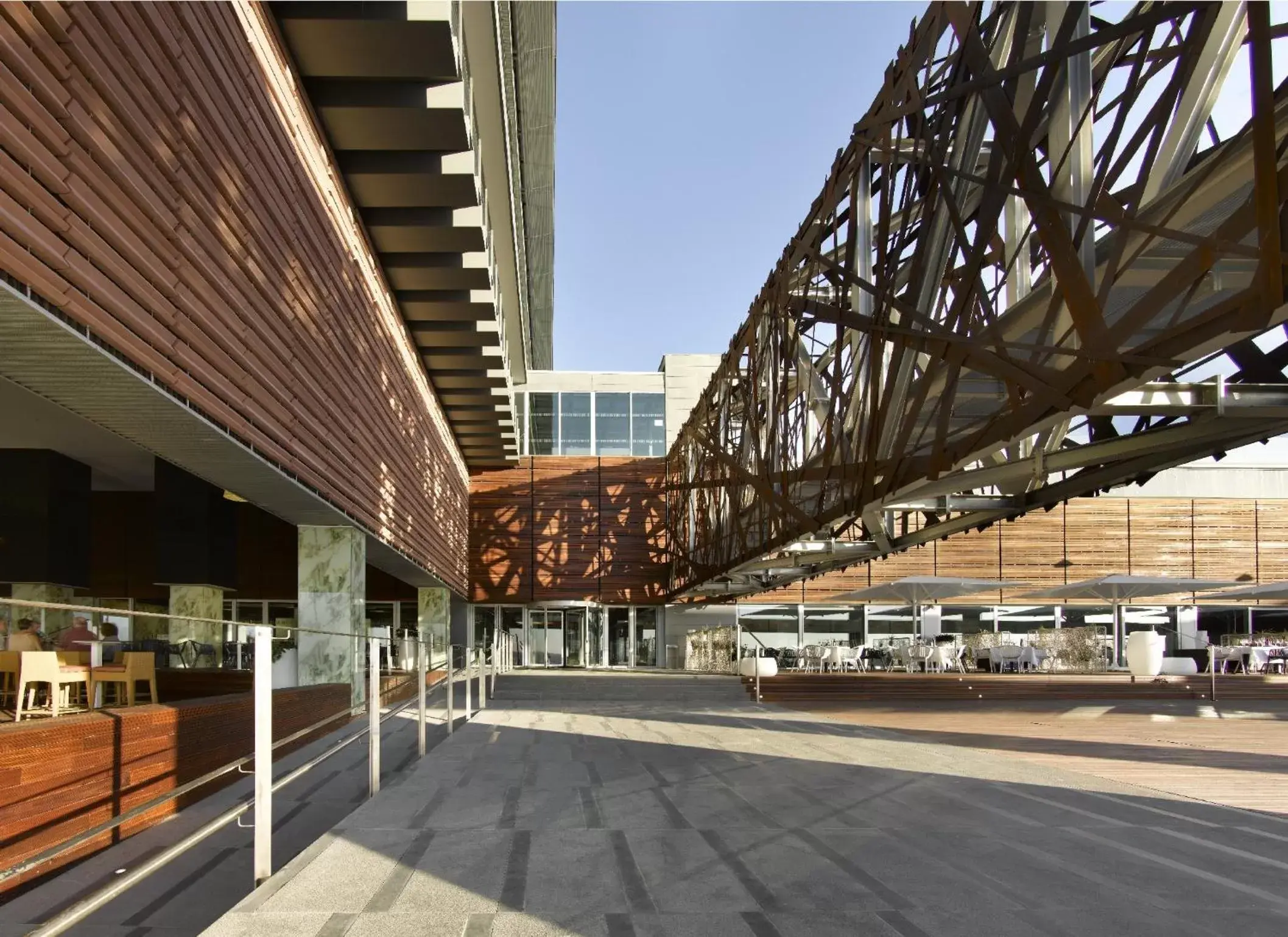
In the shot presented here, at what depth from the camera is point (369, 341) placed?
1302cm

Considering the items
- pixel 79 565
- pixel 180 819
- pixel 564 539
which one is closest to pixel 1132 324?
pixel 180 819

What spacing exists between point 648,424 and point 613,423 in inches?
41.9

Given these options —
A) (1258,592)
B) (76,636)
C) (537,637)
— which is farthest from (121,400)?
A: (537,637)

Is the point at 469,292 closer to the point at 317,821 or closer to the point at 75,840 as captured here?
the point at 317,821

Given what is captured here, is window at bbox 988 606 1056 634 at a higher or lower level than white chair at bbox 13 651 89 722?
lower

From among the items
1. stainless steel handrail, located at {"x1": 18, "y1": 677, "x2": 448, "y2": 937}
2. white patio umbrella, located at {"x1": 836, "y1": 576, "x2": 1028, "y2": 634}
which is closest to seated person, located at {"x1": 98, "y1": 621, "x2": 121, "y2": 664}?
stainless steel handrail, located at {"x1": 18, "y1": 677, "x2": 448, "y2": 937}

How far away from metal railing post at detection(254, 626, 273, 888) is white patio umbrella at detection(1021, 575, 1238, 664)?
2032 centimetres

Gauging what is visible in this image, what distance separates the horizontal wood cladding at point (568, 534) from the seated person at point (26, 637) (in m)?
23.8

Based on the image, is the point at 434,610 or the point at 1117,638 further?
the point at 1117,638

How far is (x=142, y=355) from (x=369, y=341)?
6.87 meters

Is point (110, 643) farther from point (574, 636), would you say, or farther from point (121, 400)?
point (574, 636)

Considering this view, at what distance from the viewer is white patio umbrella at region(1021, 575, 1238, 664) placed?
2148 centimetres

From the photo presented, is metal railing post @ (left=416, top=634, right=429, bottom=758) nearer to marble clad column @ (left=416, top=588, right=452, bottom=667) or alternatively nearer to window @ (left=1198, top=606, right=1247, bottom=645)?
marble clad column @ (left=416, top=588, right=452, bottom=667)

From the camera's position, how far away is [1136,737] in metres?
12.5
